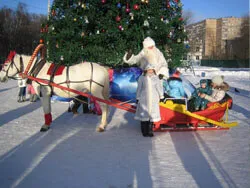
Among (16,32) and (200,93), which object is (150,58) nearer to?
(200,93)

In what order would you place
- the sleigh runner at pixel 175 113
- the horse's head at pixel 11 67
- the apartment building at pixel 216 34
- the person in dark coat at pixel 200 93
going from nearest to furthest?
the sleigh runner at pixel 175 113 < the person in dark coat at pixel 200 93 < the horse's head at pixel 11 67 < the apartment building at pixel 216 34

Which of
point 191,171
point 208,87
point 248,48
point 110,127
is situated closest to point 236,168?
point 191,171

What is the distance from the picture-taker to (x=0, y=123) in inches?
250

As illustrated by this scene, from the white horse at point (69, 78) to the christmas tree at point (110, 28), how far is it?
2.38 metres

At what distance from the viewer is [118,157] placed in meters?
4.12

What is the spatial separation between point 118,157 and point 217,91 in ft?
9.17

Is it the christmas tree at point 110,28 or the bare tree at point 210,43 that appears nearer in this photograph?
the christmas tree at point 110,28

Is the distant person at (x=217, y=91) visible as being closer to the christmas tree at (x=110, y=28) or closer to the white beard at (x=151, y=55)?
the white beard at (x=151, y=55)

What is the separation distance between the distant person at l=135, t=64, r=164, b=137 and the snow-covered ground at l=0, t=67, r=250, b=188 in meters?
0.37

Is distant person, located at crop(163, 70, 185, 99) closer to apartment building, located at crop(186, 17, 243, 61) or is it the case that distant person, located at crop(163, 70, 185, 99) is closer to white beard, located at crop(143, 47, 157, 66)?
white beard, located at crop(143, 47, 157, 66)

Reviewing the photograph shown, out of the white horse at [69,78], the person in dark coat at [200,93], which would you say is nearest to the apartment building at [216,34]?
the person in dark coat at [200,93]

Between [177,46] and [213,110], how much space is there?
11.4 feet

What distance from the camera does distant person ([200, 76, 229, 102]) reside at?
5.60m

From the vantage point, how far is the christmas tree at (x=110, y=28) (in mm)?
7785
